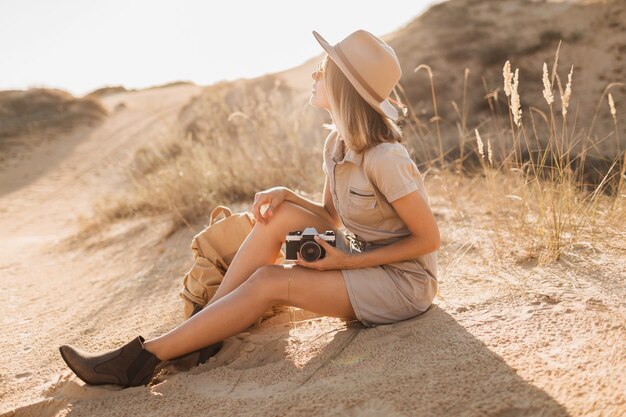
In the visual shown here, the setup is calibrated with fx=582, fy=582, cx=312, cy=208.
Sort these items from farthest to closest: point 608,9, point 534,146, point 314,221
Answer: point 608,9 → point 534,146 → point 314,221

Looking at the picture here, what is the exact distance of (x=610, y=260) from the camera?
9.36ft

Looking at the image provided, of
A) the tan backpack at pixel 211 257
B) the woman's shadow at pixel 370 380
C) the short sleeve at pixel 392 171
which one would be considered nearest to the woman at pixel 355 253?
the short sleeve at pixel 392 171

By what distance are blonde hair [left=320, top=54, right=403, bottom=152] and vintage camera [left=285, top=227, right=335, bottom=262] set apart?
1.29ft

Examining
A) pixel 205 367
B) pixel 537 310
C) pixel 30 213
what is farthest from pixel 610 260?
pixel 30 213

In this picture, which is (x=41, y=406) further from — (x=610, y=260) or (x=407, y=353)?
(x=610, y=260)

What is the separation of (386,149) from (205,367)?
3.89ft

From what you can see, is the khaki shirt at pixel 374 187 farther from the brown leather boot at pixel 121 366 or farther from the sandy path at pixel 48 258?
the sandy path at pixel 48 258

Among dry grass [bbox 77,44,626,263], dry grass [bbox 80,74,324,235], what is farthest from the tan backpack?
dry grass [bbox 80,74,324,235]

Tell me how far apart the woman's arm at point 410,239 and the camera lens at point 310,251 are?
0.13 metres

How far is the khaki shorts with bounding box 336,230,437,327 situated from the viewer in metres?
2.43

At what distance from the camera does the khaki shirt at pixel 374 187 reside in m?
2.25

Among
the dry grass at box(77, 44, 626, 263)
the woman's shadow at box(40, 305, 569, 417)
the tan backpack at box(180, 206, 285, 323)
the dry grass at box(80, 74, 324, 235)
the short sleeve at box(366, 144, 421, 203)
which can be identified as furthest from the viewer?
the dry grass at box(80, 74, 324, 235)

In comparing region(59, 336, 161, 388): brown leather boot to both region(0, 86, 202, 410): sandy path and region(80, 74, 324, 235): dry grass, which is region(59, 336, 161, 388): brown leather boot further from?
region(80, 74, 324, 235): dry grass

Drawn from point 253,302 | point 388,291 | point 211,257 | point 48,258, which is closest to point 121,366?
point 253,302
